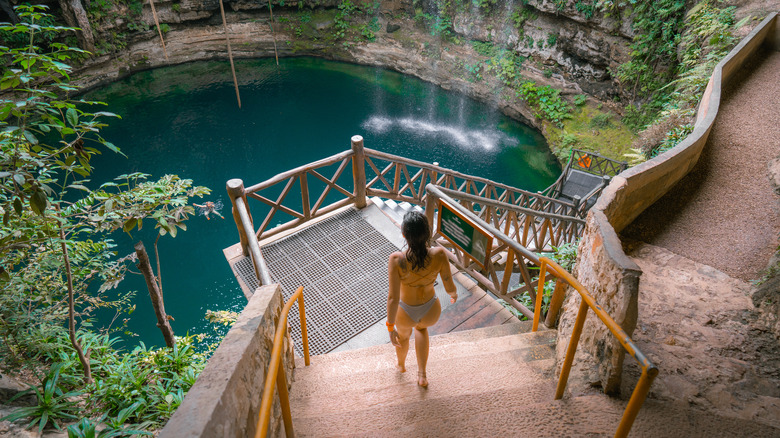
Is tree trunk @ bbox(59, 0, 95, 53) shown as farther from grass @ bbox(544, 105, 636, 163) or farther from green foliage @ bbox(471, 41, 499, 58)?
grass @ bbox(544, 105, 636, 163)

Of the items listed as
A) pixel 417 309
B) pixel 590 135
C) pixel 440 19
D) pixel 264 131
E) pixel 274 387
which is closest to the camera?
pixel 274 387

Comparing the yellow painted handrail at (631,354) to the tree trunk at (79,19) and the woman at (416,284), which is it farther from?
the tree trunk at (79,19)

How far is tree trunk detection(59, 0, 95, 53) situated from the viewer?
16703 mm

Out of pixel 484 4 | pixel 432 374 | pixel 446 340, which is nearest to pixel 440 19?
pixel 484 4

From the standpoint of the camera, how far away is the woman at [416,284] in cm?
275

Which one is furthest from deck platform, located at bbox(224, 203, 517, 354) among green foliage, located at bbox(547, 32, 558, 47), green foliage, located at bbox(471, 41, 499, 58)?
green foliage, located at bbox(471, 41, 499, 58)

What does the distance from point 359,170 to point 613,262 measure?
15.6 feet

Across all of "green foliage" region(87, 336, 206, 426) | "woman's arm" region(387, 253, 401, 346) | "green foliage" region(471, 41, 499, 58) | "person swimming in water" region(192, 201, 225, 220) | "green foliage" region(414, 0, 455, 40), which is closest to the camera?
"woman's arm" region(387, 253, 401, 346)

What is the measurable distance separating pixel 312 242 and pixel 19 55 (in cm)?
434

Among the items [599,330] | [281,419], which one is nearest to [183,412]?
[281,419]

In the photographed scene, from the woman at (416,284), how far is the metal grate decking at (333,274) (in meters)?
2.32

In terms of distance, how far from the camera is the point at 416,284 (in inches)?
115

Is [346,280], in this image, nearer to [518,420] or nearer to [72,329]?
[72,329]

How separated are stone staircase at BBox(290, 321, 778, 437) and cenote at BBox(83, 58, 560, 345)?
7450 millimetres
